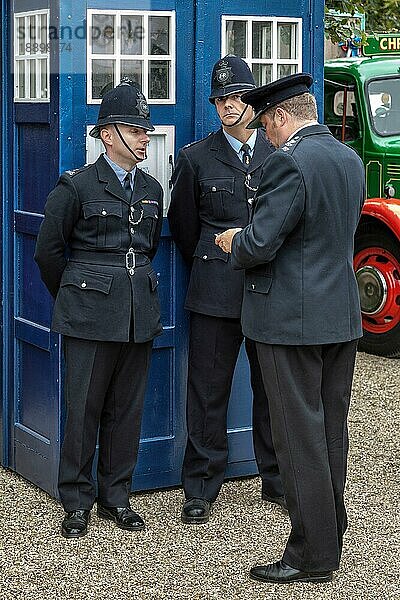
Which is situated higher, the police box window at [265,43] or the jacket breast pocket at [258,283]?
the police box window at [265,43]

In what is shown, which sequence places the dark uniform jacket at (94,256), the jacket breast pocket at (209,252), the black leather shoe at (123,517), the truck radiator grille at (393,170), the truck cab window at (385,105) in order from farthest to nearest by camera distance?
the truck cab window at (385,105) → the truck radiator grille at (393,170) → the jacket breast pocket at (209,252) → the black leather shoe at (123,517) → the dark uniform jacket at (94,256)

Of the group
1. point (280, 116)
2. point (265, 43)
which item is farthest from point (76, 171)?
point (265, 43)

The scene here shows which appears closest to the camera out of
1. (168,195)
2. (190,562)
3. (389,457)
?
(190,562)

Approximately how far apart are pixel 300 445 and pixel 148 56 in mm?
1991

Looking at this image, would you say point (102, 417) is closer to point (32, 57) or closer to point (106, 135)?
point (106, 135)

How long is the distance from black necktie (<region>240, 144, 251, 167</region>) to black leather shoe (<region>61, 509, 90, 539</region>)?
5.58ft

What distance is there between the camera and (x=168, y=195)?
5.78m

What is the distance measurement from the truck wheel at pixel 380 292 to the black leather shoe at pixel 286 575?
181 inches

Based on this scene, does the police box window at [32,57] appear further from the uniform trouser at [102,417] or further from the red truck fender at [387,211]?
the red truck fender at [387,211]

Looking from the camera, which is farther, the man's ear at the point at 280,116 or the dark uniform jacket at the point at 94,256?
the dark uniform jacket at the point at 94,256

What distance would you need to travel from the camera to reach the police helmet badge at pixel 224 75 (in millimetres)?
5418

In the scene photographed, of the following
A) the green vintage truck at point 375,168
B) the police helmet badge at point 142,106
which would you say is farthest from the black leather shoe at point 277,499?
the green vintage truck at point 375,168

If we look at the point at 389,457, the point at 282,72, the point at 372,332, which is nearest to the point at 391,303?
the point at 372,332

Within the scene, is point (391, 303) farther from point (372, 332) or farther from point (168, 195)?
point (168, 195)
